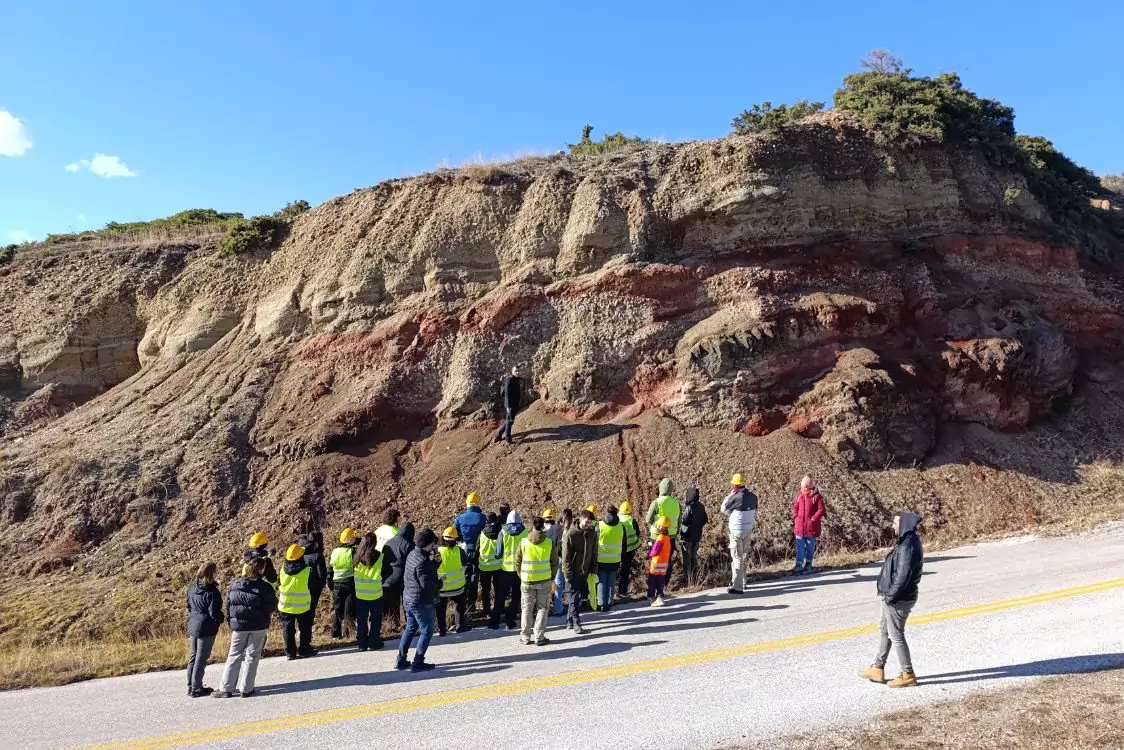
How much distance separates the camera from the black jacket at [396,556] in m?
9.90

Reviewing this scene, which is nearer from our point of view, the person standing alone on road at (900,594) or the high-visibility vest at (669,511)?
the person standing alone on road at (900,594)

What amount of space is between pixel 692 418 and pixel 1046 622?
9.41m

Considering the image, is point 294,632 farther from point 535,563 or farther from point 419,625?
point 535,563

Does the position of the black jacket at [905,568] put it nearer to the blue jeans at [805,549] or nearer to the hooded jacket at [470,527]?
the blue jeans at [805,549]

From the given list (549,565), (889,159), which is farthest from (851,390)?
(549,565)

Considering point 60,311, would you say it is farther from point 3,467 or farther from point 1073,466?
point 1073,466

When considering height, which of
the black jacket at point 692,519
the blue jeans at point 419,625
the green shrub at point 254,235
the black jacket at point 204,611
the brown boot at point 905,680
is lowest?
the brown boot at point 905,680


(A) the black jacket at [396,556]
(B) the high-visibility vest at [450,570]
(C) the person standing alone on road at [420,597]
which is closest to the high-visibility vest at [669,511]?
(B) the high-visibility vest at [450,570]

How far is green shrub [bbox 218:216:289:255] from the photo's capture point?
23.8m

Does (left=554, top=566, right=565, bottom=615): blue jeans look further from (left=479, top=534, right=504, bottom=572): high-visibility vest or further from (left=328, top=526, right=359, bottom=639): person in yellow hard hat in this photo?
(left=328, top=526, right=359, bottom=639): person in yellow hard hat

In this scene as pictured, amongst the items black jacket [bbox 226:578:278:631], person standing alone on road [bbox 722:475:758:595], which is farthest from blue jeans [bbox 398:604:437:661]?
person standing alone on road [bbox 722:475:758:595]

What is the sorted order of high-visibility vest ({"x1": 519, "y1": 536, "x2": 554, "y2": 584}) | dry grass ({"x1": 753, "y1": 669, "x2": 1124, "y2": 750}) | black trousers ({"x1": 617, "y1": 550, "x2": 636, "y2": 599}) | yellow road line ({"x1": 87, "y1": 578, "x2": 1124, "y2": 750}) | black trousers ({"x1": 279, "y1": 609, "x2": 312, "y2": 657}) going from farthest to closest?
black trousers ({"x1": 617, "y1": 550, "x2": 636, "y2": 599}) → black trousers ({"x1": 279, "y1": 609, "x2": 312, "y2": 657}) → high-visibility vest ({"x1": 519, "y1": 536, "x2": 554, "y2": 584}) → yellow road line ({"x1": 87, "y1": 578, "x2": 1124, "y2": 750}) → dry grass ({"x1": 753, "y1": 669, "x2": 1124, "y2": 750})

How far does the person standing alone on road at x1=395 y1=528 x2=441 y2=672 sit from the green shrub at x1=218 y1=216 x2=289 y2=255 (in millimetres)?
18278

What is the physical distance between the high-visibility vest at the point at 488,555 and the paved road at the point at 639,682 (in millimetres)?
948
